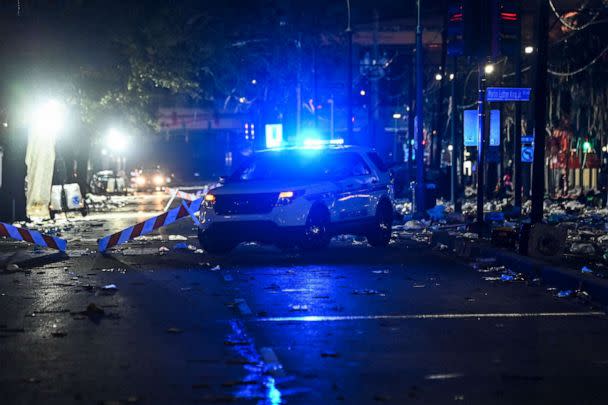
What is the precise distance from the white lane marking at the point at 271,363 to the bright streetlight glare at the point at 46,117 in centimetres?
3022

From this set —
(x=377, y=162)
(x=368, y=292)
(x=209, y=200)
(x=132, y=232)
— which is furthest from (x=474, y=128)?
(x=368, y=292)

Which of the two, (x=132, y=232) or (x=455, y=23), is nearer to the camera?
(x=132, y=232)

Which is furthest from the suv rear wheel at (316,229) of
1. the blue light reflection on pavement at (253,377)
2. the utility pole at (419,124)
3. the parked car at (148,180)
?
the parked car at (148,180)

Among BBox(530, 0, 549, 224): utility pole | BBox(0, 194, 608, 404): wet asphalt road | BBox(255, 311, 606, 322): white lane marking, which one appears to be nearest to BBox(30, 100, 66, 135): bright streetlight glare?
BBox(0, 194, 608, 404): wet asphalt road

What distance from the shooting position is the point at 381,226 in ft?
77.2

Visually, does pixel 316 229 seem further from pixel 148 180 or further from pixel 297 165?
pixel 148 180

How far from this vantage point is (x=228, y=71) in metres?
58.1

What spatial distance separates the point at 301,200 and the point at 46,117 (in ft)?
68.0

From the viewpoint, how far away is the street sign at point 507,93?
75.8 ft

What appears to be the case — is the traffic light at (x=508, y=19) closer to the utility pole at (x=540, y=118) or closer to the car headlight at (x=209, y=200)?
the utility pole at (x=540, y=118)

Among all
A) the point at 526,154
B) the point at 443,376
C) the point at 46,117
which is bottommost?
the point at 443,376

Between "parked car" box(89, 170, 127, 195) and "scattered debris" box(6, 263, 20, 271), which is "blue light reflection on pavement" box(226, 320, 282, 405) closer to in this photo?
"scattered debris" box(6, 263, 20, 271)

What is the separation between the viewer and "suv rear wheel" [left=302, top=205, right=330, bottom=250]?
2128cm

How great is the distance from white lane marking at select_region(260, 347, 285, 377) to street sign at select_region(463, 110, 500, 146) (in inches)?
712
